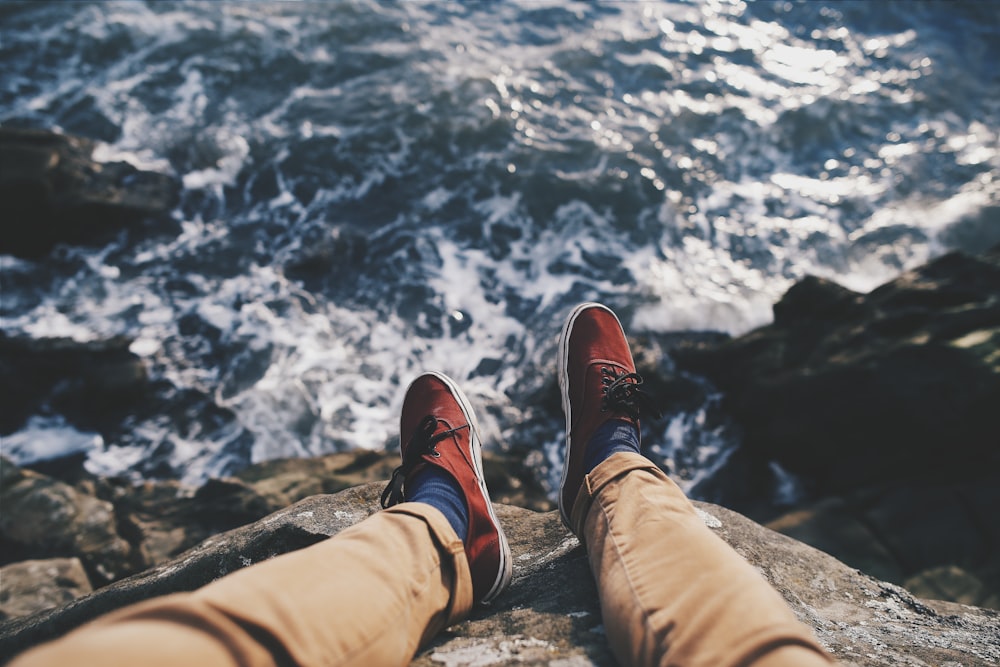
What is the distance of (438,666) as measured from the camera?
127 centimetres

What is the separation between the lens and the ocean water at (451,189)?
479cm

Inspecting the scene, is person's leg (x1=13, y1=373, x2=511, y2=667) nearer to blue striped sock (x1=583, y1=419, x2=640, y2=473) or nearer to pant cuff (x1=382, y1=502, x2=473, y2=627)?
pant cuff (x1=382, y1=502, x2=473, y2=627)

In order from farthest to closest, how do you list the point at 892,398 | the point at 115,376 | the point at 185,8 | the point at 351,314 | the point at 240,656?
1. the point at 185,8
2. the point at 351,314
3. the point at 115,376
4. the point at 892,398
5. the point at 240,656

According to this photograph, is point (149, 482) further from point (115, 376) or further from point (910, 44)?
point (910, 44)

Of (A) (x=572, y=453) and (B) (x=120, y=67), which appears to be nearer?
(A) (x=572, y=453)

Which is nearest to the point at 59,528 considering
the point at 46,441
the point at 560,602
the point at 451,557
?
the point at 46,441

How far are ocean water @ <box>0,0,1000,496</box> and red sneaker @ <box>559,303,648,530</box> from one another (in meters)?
1.73

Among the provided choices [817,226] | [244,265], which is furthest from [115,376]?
[817,226]

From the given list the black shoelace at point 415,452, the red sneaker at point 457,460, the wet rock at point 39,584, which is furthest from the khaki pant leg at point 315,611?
the wet rock at point 39,584

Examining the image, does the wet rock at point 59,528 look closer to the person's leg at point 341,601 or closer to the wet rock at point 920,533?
the person's leg at point 341,601

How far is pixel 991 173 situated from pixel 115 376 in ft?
34.1

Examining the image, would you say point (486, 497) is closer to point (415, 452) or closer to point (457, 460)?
point (457, 460)

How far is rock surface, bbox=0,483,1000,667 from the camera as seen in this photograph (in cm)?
136

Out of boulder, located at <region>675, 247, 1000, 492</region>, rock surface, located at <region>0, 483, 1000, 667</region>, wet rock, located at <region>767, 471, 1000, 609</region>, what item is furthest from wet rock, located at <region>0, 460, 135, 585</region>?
boulder, located at <region>675, 247, 1000, 492</region>
